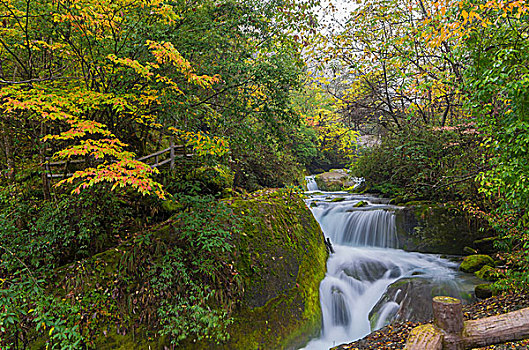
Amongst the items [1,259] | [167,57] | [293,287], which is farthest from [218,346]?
[167,57]

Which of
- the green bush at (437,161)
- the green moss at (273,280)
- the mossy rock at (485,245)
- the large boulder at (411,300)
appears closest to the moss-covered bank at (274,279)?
the green moss at (273,280)

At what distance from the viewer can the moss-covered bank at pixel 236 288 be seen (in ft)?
11.7

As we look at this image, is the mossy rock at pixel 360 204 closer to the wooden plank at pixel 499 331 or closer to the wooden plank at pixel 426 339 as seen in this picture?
the wooden plank at pixel 499 331

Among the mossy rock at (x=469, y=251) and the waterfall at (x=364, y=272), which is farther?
the mossy rock at (x=469, y=251)

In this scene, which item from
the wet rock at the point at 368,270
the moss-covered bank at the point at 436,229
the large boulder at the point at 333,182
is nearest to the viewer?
the wet rock at the point at 368,270

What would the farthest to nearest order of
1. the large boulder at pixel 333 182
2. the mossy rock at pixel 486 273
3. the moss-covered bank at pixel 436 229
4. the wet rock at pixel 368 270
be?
1. the large boulder at pixel 333 182
2. the moss-covered bank at pixel 436 229
3. the wet rock at pixel 368 270
4. the mossy rock at pixel 486 273

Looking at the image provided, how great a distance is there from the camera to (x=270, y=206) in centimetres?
587

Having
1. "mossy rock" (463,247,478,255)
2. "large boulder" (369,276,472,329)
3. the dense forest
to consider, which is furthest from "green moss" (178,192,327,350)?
"mossy rock" (463,247,478,255)

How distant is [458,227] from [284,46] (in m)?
6.31

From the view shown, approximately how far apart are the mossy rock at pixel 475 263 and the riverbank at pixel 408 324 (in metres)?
1.34

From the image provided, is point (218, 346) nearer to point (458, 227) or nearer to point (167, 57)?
point (167, 57)

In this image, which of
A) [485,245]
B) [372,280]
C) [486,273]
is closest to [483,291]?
[486,273]

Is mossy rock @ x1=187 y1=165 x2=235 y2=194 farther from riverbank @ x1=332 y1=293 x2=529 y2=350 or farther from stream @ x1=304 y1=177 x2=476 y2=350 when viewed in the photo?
riverbank @ x1=332 y1=293 x2=529 y2=350

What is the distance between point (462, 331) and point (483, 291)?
13.3 feet
